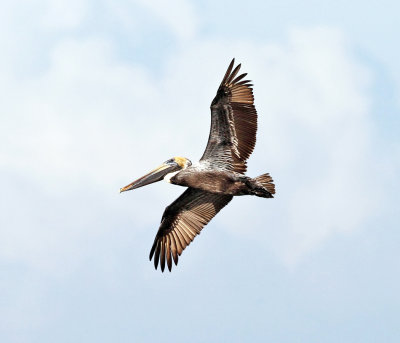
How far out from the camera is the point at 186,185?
2112 cm

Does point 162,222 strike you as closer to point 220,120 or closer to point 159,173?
point 159,173

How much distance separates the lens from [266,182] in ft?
68.2

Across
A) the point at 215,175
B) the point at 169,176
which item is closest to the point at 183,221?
the point at 169,176

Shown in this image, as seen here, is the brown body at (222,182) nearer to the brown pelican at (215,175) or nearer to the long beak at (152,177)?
the brown pelican at (215,175)

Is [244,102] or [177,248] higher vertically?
[244,102]

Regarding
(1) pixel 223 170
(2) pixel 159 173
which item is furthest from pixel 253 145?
(2) pixel 159 173

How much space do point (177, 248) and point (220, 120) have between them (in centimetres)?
322

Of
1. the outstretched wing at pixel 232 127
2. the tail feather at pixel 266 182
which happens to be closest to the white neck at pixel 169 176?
the outstretched wing at pixel 232 127

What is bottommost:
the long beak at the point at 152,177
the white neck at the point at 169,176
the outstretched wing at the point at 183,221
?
the outstretched wing at the point at 183,221

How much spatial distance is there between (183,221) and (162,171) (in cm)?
129

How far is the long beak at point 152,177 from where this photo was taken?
22.0 metres

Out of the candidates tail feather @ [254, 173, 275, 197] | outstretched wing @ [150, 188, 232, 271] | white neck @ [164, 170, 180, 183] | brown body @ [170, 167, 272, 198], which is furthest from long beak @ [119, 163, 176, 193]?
tail feather @ [254, 173, 275, 197]

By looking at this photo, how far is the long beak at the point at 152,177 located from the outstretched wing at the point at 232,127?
114 cm

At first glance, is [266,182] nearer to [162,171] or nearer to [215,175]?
[215,175]
